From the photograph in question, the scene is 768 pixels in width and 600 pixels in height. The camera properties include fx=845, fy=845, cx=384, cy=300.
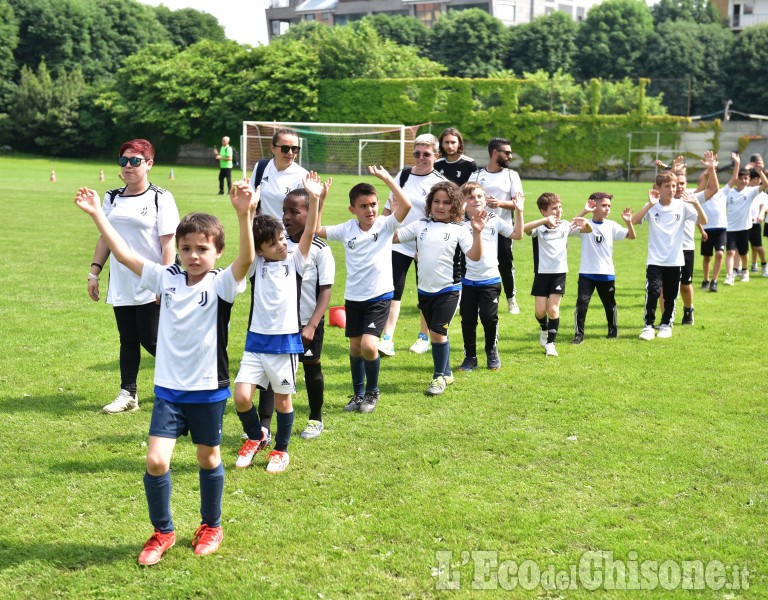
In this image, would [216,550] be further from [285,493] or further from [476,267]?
→ [476,267]

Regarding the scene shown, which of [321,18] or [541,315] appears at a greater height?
[321,18]

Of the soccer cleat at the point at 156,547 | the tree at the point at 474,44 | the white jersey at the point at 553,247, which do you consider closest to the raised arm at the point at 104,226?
the soccer cleat at the point at 156,547

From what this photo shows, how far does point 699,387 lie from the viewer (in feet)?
26.0

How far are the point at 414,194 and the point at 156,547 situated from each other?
16.6 ft

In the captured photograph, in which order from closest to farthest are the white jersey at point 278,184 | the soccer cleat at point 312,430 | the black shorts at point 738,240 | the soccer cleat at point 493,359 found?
the soccer cleat at point 312,430 → the white jersey at point 278,184 → the soccer cleat at point 493,359 → the black shorts at point 738,240

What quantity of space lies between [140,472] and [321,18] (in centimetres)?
10850

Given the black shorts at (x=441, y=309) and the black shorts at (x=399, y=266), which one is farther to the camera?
the black shorts at (x=399, y=266)

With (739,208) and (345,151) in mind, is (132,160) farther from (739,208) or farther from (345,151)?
(345,151)

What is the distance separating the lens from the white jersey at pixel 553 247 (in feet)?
31.0

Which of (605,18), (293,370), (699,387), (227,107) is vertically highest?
(605,18)

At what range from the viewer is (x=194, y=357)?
4559 mm

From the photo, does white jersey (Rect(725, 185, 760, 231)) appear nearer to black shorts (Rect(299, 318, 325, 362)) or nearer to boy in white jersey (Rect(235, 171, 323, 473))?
black shorts (Rect(299, 318, 325, 362))

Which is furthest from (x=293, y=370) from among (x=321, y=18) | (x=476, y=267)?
(x=321, y=18)

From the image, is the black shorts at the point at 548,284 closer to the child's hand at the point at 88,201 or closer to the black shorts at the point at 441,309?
the black shorts at the point at 441,309
